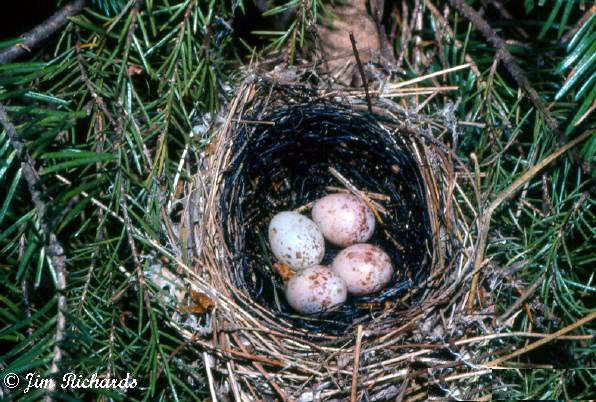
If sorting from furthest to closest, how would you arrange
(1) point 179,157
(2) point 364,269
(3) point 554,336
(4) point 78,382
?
(2) point 364,269, (1) point 179,157, (3) point 554,336, (4) point 78,382

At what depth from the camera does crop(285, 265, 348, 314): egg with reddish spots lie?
173 centimetres

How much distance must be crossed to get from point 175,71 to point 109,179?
1.10 ft

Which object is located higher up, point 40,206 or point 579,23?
point 579,23

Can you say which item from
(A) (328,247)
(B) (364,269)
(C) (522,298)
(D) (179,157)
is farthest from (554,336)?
(D) (179,157)

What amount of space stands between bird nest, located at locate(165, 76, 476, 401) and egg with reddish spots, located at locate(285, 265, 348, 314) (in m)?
0.04

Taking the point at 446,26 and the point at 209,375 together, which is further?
the point at 446,26

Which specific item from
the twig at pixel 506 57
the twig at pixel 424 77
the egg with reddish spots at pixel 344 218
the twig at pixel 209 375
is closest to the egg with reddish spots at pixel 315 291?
the egg with reddish spots at pixel 344 218

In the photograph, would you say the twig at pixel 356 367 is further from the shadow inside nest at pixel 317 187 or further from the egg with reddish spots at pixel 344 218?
the egg with reddish spots at pixel 344 218

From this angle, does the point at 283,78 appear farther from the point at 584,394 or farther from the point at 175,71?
the point at 584,394

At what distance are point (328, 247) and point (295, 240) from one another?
0.28 metres

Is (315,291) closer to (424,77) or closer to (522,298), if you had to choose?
(522,298)

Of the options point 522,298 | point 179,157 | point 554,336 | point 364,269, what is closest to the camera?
point 554,336

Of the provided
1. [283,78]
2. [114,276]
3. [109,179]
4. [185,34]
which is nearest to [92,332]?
[114,276]

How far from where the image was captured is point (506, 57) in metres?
1.55
